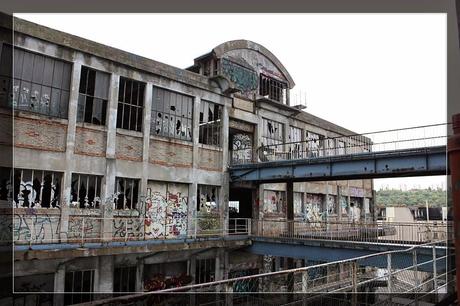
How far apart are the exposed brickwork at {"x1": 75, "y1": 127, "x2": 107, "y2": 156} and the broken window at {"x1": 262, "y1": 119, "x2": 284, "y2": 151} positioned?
1137 centimetres

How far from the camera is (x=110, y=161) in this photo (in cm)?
1642

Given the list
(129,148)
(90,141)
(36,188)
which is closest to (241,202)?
(129,148)

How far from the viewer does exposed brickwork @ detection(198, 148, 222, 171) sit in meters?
20.4

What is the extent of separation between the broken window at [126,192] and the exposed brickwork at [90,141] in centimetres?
157

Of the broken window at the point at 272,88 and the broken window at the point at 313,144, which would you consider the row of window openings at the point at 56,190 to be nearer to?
the broken window at the point at 272,88

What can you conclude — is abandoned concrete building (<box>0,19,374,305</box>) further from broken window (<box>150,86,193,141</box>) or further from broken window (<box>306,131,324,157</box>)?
broken window (<box>306,131,324,157</box>)

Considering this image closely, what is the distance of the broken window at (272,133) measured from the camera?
25067 millimetres

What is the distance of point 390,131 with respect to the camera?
1730 cm

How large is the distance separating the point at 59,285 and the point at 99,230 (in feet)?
8.37

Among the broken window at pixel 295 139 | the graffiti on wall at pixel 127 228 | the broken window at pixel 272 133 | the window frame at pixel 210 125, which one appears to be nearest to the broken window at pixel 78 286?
the graffiti on wall at pixel 127 228

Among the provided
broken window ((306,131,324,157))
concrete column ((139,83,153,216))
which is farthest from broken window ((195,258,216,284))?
broken window ((306,131,324,157))

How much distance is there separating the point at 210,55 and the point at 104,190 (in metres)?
10.7

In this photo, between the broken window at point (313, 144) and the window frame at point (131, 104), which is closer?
the window frame at point (131, 104)

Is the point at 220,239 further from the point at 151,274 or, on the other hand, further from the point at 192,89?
the point at 192,89
